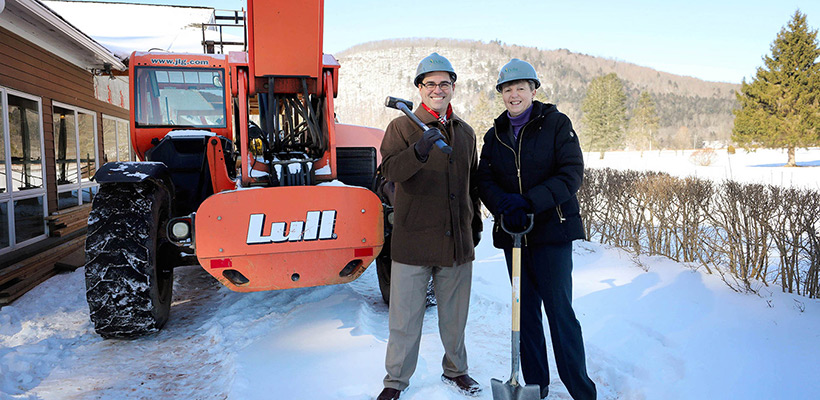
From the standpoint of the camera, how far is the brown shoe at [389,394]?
2.79 metres

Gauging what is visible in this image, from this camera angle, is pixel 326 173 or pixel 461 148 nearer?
pixel 461 148

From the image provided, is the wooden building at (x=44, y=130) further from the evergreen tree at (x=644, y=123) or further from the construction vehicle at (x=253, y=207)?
the evergreen tree at (x=644, y=123)

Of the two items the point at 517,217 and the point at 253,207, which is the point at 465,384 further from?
the point at 253,207

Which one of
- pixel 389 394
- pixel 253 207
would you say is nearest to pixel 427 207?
pixel 389 394

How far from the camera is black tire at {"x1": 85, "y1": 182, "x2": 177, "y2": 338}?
3.64 metres

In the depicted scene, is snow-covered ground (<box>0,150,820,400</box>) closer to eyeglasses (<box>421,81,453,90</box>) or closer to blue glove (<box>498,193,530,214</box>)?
blue glove (<box>498,193,530,214</box>)

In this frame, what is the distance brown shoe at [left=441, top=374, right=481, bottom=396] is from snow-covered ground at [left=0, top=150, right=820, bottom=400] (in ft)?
0.18

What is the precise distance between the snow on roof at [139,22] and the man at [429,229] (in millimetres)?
9394

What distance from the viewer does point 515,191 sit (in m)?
2.85

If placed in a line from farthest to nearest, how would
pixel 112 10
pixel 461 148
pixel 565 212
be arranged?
pixel 112 10, pixel 461 148, pixel 565 212

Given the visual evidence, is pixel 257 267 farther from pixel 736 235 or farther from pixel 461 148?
pixel 736 235

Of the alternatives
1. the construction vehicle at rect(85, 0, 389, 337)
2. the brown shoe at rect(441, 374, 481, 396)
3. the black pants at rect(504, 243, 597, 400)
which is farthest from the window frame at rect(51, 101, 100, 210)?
the black pants at rect(504, 243, 597, 400)

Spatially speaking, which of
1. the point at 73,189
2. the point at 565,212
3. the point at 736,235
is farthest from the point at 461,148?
the point at 73,189

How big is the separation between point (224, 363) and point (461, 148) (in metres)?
2.27
